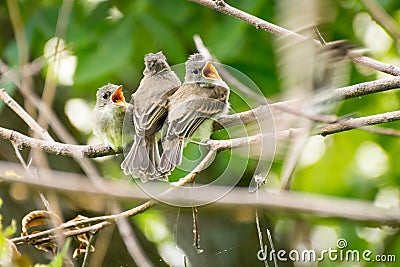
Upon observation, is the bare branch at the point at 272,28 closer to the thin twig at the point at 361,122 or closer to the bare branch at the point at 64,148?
the thin twig at the point at 361,122

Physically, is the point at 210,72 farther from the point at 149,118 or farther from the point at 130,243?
the point at 130,243

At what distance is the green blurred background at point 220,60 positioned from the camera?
8.14 feet

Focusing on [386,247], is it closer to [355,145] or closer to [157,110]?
[355,145]

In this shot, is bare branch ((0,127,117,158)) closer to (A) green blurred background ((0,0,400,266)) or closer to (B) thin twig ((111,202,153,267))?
(B) thin twig ((111,202,153,267))

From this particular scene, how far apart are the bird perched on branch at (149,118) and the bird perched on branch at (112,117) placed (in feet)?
0.21

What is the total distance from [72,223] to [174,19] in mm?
1320

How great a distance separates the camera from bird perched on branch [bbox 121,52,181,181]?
1312mm

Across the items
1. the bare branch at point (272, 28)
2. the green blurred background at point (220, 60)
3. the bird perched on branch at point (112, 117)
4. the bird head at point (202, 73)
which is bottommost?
the bird perched on branch at point (112, 117)

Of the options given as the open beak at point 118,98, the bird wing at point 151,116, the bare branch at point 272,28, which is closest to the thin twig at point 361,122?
the bare branch at point 272,28

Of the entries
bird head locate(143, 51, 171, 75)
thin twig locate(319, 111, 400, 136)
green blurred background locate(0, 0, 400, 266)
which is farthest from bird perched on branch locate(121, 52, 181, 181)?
green blurred background locate(0, 0, 400, 266)

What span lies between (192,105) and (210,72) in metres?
0.09

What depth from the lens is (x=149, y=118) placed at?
1335mm

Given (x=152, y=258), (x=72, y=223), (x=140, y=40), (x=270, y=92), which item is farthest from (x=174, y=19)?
(x=72, y=223)

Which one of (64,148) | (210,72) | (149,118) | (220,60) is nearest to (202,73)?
(210,72)
